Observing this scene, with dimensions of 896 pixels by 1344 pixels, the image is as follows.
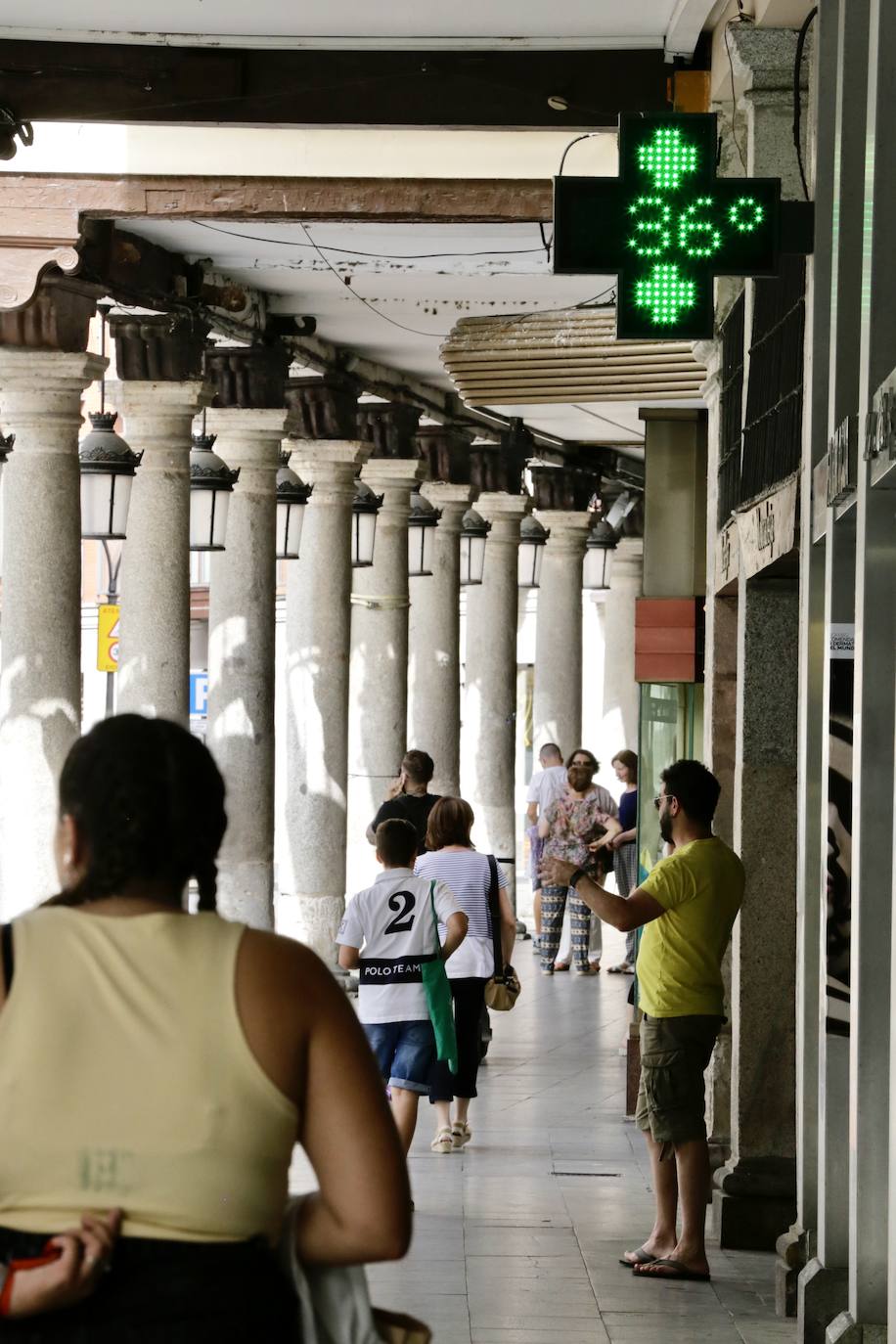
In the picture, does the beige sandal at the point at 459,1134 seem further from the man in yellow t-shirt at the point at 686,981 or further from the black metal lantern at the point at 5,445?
the black metal lantern at the point at 5,445

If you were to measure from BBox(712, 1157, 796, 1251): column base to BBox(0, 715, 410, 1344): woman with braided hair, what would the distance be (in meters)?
5.46

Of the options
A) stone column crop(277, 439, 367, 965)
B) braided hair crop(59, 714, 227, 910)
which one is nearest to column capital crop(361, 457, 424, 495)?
stone column crop(277, 439, 367, 965)

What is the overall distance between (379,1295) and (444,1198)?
1.70 m

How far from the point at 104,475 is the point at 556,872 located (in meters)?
6.23

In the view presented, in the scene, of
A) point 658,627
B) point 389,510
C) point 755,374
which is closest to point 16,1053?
point 755,374

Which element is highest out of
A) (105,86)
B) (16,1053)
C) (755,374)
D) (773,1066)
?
(105,86)

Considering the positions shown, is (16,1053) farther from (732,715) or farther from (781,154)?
(732,715)

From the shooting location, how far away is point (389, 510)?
18.9 meters

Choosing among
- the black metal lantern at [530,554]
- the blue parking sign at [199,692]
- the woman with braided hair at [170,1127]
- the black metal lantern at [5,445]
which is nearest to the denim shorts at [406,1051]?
the black metal lantern at [5,445]

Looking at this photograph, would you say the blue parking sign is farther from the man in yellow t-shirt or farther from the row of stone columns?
the man in yellow t-shirt

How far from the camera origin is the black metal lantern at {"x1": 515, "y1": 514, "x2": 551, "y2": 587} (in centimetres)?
2411

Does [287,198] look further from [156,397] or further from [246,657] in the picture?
[246,657]

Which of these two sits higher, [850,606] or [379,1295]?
[850,606]

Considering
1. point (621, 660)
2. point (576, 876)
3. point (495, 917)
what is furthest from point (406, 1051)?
point (621, 660)
